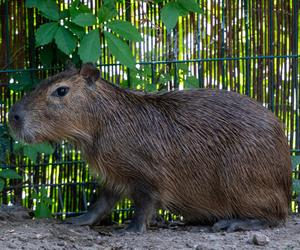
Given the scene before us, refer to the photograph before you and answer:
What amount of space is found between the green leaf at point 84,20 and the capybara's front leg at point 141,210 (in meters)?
1.18

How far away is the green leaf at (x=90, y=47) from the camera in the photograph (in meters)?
5.41

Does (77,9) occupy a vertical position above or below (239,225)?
above

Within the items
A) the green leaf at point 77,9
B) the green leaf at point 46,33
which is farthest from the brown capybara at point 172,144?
the green leaf at point 77,9

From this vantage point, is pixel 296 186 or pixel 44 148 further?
pixel 296 186

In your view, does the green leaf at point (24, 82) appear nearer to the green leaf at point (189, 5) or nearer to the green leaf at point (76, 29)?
the green leaf at point (76, 29)

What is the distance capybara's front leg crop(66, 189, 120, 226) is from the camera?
5.72 metres

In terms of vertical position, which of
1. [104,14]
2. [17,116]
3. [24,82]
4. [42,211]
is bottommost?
[42,211]

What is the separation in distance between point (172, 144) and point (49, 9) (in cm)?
127

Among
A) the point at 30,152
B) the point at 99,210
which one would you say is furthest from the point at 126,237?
the point at 30,152

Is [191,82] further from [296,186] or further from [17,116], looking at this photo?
[17,116]

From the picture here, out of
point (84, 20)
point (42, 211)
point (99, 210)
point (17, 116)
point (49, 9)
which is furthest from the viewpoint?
point (42, 211)

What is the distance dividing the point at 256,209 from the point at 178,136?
0.74m

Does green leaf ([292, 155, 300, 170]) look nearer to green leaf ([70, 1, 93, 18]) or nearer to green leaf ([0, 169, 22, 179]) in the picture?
green leaf ([70, 1, 93, 18])

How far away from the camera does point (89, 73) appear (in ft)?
17.8
